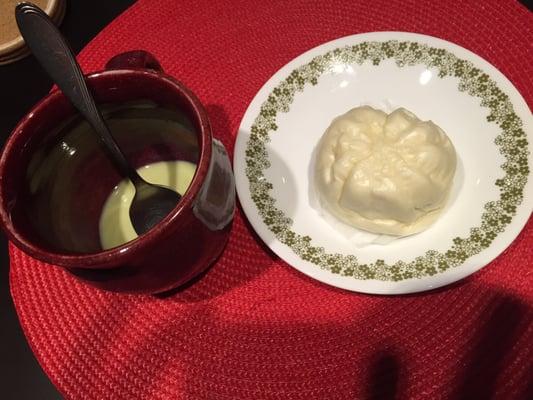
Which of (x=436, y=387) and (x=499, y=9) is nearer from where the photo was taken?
(x=436, y=387)

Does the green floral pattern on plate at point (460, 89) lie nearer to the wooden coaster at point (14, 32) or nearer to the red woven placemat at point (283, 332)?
the red woven placemat at point (283, 332)

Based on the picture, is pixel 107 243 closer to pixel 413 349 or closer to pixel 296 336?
pixel 296 336

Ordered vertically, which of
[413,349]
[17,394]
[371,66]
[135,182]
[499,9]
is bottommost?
[17,394]

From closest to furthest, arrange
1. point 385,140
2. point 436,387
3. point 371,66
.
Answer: point 436,387 → point 385,140 → point 371,66

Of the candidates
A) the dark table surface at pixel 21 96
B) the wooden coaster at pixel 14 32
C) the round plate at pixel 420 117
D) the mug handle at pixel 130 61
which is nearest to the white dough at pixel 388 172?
the round plate at pixel 420 117

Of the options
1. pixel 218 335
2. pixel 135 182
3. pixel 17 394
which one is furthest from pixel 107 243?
pixel 17 394

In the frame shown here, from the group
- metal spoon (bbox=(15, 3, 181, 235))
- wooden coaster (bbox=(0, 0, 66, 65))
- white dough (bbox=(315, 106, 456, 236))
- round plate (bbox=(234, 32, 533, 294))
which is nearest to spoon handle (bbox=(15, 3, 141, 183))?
metal spoon (bbox=(15, 3, 181, 235))

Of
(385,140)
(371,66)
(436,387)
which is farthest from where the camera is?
(371,66)
